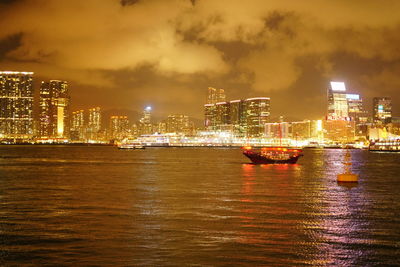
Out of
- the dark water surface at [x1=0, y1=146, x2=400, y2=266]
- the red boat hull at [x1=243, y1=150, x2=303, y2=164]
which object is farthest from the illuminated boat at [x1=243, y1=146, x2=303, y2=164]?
the dark water surface at [x1=0, y1=146, x2=400, y2=266]

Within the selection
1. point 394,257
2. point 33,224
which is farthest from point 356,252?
point 33,224

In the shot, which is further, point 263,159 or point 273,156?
point 273,156

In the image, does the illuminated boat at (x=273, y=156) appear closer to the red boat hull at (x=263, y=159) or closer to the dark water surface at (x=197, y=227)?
the red boat hull at (x=263, y=159)

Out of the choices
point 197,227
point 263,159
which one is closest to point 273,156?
point 263,159

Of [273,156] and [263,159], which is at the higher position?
[273,156]

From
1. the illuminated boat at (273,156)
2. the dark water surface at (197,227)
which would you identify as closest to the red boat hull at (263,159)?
the illuminated boat at (273,156)

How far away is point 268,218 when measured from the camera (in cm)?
2114

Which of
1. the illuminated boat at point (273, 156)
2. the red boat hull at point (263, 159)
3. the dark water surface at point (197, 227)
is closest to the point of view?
the dark water surface at point (197, 227)

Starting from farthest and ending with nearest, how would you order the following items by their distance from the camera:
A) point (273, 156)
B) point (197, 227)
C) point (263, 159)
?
1. point (273, 156)
2. point (263, 159)
3. point (197, 227)

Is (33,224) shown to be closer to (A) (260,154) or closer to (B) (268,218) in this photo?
(B) (268,218)

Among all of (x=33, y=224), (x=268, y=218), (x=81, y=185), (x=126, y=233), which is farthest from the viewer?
(x=81, y=185)

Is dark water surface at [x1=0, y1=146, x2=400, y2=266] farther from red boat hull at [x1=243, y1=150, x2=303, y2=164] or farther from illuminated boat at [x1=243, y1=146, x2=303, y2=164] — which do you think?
illuminated boat at [x1=243, y1=146, x2=303, y2=164]

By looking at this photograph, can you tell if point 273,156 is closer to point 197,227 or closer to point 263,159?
point 263,159

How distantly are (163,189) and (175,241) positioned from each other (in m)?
17.3
